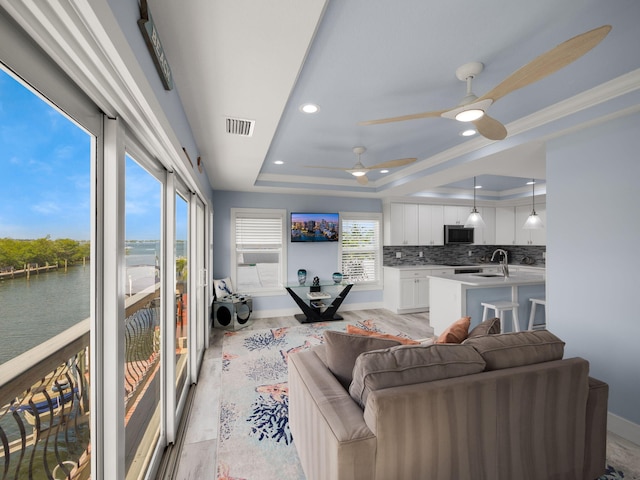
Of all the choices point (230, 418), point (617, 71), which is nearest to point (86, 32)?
point (230, 418)

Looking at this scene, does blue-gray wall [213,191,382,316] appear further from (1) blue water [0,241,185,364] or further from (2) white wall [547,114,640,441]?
(1) blue water [0,241,185,364]

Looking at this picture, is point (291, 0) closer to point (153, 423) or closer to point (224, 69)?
point (224, 69)

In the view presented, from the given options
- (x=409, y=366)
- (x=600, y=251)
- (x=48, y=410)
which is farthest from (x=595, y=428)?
(x=48, y=410)

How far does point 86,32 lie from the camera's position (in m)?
0.71

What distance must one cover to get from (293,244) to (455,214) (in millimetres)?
3676

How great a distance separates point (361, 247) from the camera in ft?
20.1

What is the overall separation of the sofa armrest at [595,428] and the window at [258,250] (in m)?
4.48

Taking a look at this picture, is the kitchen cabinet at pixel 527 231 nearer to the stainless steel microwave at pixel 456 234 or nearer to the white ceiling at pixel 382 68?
the stainless steel microwave at pixel 456 234

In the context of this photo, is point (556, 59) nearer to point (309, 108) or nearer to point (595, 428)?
point (309, 108)

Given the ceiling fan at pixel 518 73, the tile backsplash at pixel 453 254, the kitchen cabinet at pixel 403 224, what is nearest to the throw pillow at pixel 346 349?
the ceiling fan at pixel 518 73

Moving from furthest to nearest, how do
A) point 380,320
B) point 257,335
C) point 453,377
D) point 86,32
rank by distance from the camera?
point 380,320
point 257,335
point 453,377
point 86,32

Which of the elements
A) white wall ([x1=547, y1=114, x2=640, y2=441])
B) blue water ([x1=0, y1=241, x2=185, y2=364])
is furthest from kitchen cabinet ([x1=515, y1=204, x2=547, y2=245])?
blue water ([x1=0, y1=241, x2=185, y2=364])

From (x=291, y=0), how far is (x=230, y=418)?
276cm

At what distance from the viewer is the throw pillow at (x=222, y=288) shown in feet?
16.0
